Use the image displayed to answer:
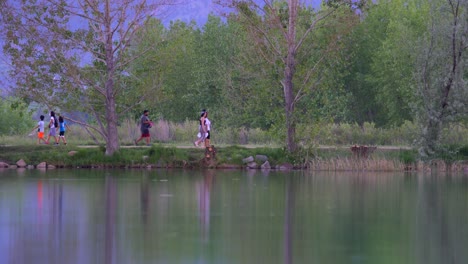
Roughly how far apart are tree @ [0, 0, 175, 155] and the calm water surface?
28.7ft

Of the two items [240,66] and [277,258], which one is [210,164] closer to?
[240,66]

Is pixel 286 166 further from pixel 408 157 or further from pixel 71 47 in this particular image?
pixel 71 47

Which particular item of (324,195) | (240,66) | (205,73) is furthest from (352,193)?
(205,73)

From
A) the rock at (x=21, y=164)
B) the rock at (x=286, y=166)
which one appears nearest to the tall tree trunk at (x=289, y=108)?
the rock at (x=286, y=166)

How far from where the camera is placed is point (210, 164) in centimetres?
4438

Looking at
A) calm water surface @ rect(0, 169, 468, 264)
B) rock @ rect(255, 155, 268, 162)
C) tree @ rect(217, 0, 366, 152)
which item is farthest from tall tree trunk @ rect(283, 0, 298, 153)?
calm water surface @ rect(0, 169, 468, 264)

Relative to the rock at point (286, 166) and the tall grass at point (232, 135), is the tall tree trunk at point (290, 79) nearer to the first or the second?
the rock at point (286, 166)

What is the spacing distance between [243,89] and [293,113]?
3.40 m

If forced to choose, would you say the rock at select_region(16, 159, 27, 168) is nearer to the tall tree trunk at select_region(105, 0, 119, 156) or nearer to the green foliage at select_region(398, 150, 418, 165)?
the tall tree trunk at select_region(105, 0, 119, 156)

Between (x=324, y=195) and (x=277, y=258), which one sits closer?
(x=277, y=258)

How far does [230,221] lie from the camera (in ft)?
72.0

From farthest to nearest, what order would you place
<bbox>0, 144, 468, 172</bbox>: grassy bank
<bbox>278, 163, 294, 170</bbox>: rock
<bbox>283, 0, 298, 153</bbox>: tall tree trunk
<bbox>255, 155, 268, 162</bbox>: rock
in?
1. <bbox>283, 0, 298, 153</bbox>: tall tree trunk
2. <bbox>255, 155, 268, 162</bbox>: rock
3. <bbox>278, 163, 294, 170</bbox>: rock
4. <bbox>0, 144, 468, 172</bbox>: grassy bank

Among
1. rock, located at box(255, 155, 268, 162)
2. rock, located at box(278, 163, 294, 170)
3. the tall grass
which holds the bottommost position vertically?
rock, located at box(278, 163, 294, 170)

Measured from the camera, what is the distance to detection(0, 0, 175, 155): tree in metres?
43.2
